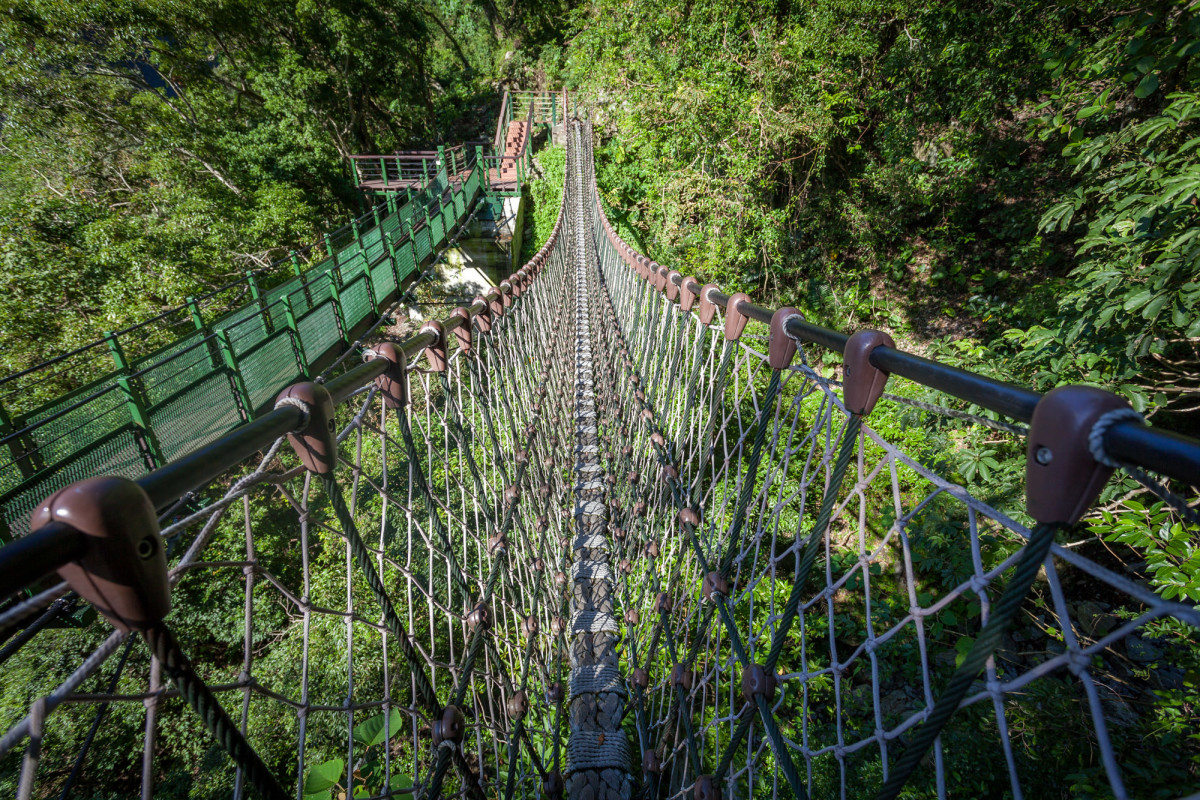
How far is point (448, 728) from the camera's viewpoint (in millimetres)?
852

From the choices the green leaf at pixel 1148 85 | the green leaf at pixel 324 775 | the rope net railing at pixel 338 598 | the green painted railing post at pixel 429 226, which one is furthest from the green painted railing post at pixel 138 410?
the green leaf at pixel 1148 85

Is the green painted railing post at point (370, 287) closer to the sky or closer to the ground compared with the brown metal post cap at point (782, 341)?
closer to the ground

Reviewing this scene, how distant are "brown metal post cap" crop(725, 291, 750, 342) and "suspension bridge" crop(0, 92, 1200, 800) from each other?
0.01 metres

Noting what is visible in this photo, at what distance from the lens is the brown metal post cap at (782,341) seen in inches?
34.7

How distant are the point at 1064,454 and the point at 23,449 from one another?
175 inches

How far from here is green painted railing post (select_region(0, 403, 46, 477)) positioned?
108 inches

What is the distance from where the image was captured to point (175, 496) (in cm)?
47

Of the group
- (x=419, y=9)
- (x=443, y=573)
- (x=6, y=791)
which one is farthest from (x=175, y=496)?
(x=419, y=9)

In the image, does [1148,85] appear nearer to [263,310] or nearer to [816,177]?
[816,177]

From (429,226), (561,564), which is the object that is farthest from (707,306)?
(429,226)

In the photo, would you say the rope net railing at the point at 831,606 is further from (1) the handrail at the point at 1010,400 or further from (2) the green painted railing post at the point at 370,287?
(2) the green painted railing post at the point at 370,287

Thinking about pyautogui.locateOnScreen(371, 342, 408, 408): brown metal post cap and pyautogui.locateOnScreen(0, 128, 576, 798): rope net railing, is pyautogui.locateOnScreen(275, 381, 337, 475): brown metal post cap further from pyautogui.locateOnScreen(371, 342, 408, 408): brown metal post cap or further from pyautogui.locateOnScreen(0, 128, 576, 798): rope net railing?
pyautogui.locateOnScreen(371, 342, 408, 408): brown metal post cap

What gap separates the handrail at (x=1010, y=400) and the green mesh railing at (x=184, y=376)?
→ 3.19 metres

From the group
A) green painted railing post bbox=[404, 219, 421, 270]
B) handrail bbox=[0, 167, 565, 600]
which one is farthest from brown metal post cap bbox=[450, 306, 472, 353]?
green painted railing post bbox=[404, 219, 421, 270]
